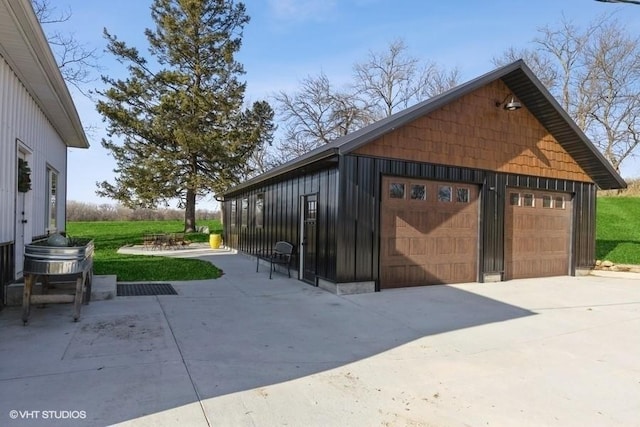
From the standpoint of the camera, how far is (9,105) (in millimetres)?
5969

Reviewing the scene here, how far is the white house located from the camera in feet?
16.7

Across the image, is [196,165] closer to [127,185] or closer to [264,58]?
[127,185]

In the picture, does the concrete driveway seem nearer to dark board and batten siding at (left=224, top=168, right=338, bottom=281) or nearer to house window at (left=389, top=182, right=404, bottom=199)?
dark board and batten siding at (left=224, top=168, right=338, bottom=281)

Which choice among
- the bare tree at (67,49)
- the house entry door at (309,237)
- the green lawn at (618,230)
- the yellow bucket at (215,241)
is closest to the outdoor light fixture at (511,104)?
the house entry door at (309,237)

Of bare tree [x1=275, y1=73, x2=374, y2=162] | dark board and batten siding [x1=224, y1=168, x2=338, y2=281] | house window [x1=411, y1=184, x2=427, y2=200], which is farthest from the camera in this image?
bare tree [x1=275, y1=73, x2=374, y2=162]

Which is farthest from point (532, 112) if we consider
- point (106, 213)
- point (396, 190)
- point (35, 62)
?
point (106, 213)

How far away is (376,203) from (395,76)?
24381 mm

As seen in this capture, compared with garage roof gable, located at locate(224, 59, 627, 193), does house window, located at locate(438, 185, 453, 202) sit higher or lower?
lower

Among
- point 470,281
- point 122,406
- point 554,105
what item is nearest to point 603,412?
point 122,406

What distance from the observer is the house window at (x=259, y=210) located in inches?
494

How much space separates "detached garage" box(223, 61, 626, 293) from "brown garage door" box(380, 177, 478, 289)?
2 cm

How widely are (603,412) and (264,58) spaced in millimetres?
16176
